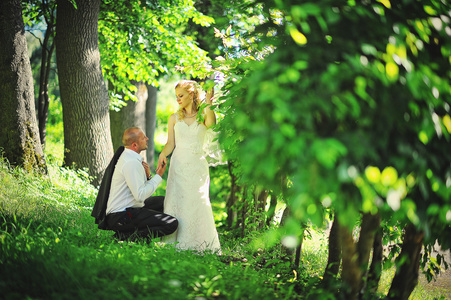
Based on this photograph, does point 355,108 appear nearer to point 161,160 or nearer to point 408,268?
point 408,268

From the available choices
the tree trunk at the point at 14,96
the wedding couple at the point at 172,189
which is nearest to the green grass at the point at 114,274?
the wedding couple at the point at 172,189

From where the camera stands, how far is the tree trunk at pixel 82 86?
21.9ft

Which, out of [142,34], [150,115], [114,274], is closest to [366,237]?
[114,274]

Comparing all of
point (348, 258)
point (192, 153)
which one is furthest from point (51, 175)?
point (348, 258)

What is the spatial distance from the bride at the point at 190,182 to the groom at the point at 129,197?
0.99ft

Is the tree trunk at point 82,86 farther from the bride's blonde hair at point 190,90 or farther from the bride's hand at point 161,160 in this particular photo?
the bride's blonde hair at point 190,90

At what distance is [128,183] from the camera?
4266 millimetres

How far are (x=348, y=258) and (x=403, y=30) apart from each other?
1.67 metres

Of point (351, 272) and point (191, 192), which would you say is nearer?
point (351, 272)

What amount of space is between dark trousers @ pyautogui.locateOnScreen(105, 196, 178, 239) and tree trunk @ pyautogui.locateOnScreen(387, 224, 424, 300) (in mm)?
2530

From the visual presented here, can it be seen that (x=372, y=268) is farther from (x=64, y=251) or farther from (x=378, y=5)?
(x=64, y=251)

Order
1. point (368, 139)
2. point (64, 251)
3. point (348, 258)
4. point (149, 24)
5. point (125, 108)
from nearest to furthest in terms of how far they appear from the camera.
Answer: point (368, 139)
point (348, 258)
point (64, 251)
point (149, 24)
point (125, 108)

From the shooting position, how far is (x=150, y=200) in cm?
518

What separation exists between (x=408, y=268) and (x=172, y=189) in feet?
9.53
